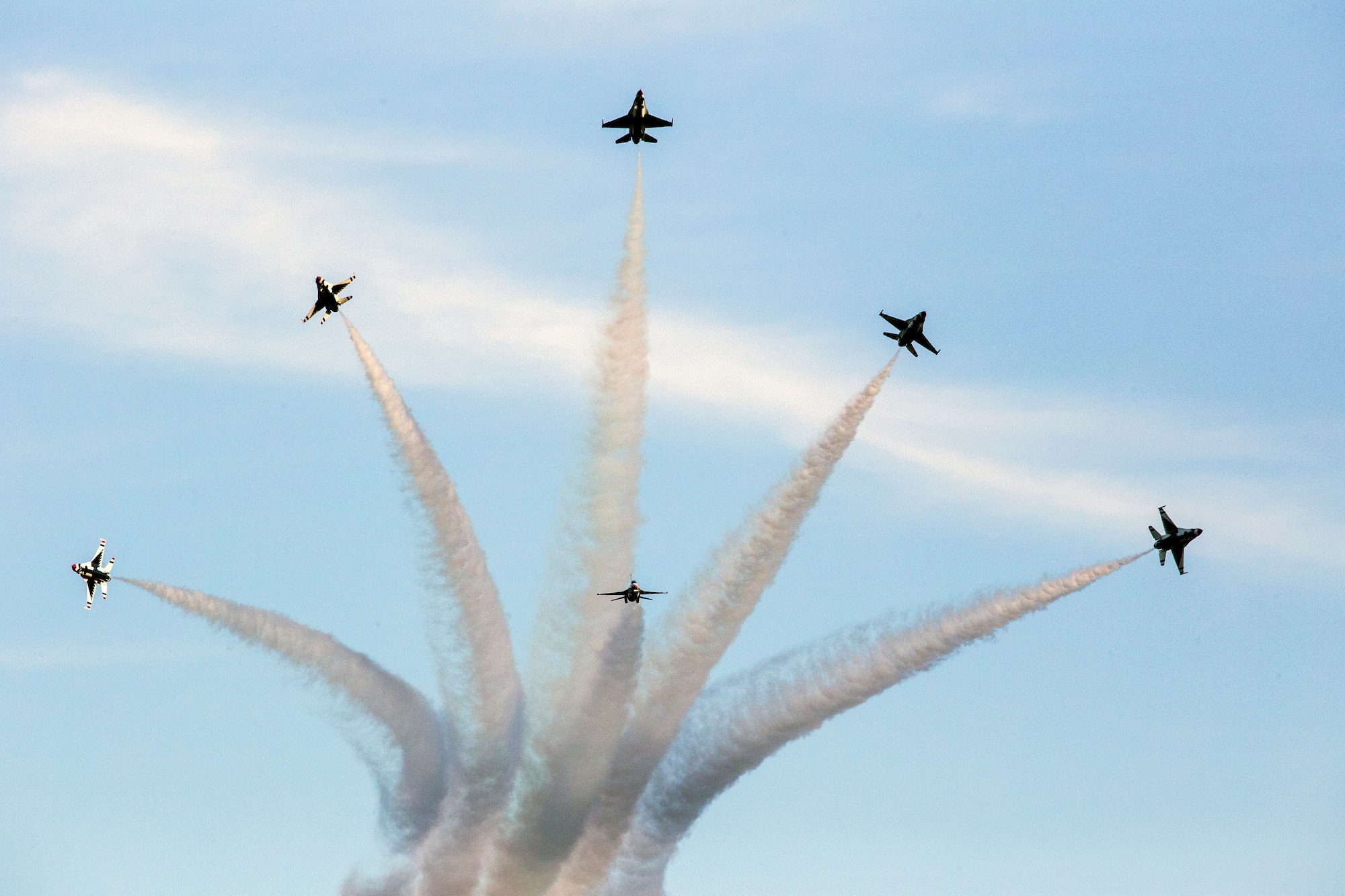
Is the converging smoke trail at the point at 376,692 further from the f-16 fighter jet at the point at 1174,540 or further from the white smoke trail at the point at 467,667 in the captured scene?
the f-16 fighter jet at the point at 1174,540

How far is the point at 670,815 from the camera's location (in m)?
98.8

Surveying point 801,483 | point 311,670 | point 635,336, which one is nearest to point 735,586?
point 801,483

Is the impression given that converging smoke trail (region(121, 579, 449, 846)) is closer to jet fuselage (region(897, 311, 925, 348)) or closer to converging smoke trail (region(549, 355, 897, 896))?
converging smoke trail (region(549, 355, 897, 896))

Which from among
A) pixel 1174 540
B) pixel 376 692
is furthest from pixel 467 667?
pixel 1174 540

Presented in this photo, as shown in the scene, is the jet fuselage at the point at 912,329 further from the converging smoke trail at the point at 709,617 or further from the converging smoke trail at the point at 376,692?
the converging smoke trail at the point at 376,692

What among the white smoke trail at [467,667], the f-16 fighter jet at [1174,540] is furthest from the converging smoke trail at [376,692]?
the f-16 fighter jet at [1174,540]

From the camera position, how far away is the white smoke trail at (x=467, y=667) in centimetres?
9819

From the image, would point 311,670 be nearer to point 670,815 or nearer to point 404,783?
point 404,783

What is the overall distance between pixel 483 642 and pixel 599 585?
5476mm

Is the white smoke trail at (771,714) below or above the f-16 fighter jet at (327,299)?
below

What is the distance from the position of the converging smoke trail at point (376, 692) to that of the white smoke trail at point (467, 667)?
1.24m

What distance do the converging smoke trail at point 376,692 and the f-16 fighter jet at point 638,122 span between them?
25198 millimetres

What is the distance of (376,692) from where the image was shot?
3920 inches

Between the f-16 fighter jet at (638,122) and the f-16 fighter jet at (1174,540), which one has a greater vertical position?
the f-16 fighter jet at (638,122)
